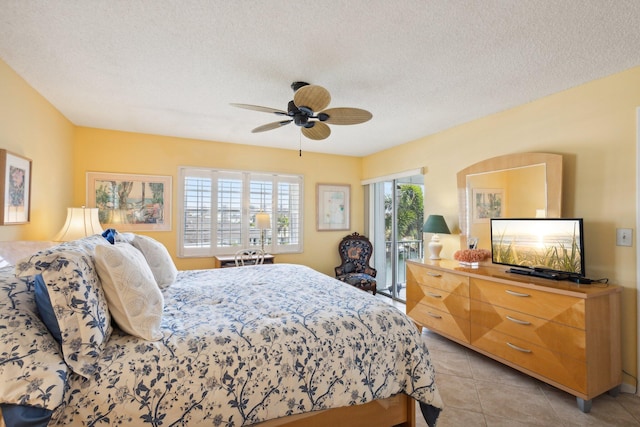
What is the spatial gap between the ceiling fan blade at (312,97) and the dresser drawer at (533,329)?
2250 millimetres

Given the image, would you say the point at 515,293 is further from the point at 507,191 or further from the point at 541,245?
the point at 507,191

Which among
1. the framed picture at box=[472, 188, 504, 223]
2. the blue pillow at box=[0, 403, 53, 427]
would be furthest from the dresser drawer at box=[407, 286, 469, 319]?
the blue pillow at box=[0, 403, 53, 427]

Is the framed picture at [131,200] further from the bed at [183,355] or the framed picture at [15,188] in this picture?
the bed at [183,355]

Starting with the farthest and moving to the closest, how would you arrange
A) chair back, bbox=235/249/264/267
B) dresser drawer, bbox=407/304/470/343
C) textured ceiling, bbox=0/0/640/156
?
chair back, bbox=235/249/264/267 → dresser drawer, bbox=407/304/470/343 → textured ceiling, bbox=0/0/640/156

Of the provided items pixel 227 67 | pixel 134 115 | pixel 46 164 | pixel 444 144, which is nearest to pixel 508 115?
pixel 444 144

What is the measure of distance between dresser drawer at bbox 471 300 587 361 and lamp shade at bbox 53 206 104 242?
12.2 feet

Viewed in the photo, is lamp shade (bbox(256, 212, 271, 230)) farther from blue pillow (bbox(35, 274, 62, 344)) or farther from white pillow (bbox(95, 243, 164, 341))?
blue pillow (bbox(35, 274, 62, 344))

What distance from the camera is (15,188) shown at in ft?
7.83

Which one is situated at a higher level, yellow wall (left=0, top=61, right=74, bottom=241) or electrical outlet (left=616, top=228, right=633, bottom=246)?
yellow wall (left=0, top=61, right=74, bottom=241)

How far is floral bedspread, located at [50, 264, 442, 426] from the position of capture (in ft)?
4.01

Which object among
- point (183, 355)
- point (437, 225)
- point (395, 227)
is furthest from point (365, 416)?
point (395, 227)

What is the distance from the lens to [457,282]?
9.59 feet

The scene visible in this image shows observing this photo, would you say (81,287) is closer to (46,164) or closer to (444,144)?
(46,164)

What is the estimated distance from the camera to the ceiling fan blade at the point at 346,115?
2.26 metres
